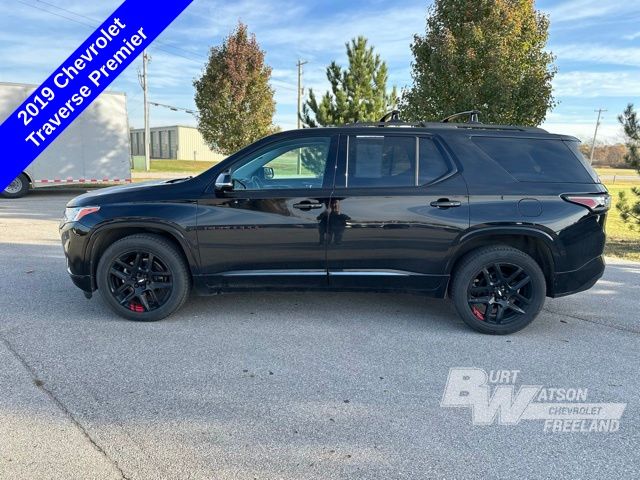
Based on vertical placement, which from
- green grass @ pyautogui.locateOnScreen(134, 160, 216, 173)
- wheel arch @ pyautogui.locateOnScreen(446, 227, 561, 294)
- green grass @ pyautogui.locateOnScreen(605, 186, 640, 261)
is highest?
wheel arch @ pyautogui.locateOnScreen(446, 227, 561, 294)

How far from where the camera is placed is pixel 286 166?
170 inches

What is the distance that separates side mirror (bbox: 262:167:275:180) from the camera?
429 cm

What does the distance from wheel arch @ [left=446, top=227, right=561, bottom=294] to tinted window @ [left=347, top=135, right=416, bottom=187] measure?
2.42 feet

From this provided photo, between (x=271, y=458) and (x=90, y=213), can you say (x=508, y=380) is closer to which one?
(x=271, y=458)

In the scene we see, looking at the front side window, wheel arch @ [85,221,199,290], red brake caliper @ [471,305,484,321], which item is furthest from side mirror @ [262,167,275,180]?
red brake caliper @ [471,305,484,321]

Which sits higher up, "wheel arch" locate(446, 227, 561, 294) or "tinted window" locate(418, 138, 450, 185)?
"tinted window" locate(418, 138, 450, 185)

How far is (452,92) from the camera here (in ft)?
29.9

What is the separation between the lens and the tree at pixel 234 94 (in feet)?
57.8

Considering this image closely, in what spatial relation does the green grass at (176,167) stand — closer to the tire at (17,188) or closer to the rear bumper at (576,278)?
the tire at (17,188)

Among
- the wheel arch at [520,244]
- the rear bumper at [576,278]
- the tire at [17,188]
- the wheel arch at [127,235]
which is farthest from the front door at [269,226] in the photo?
the tire at [17,188]

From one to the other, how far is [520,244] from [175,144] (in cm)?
6248

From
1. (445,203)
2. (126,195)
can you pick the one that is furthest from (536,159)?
(126,195)

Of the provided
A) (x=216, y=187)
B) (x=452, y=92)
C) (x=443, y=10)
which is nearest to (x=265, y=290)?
(x=216, y=187)

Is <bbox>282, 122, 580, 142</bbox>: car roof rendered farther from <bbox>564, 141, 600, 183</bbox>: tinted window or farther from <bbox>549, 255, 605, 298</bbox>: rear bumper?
<bbox>549, 255, 605, 298</bbox>: rear bumper
